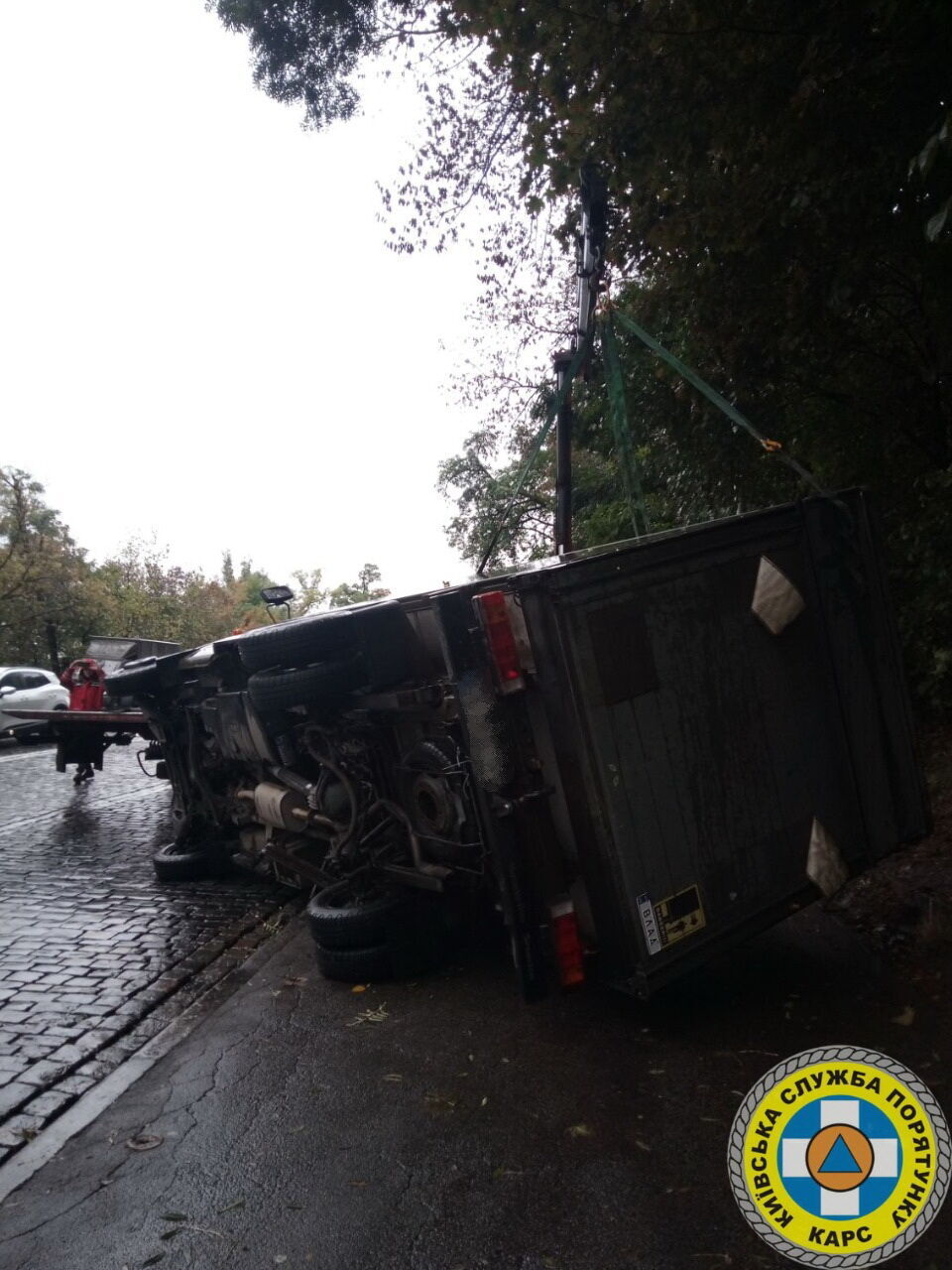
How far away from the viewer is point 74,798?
41.7ft

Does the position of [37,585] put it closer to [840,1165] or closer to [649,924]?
[649,924]

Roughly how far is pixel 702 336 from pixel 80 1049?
19.4 ft

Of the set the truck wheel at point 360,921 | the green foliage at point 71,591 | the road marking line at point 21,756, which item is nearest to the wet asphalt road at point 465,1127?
the truck wheel at point 360,921

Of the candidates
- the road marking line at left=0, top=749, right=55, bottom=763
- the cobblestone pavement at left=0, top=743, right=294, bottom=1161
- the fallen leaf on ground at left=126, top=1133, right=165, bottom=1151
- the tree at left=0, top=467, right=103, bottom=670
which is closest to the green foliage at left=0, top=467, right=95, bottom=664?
the tree at left=0, top=467, right=103, bottom=670

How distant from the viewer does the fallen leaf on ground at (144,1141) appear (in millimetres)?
3695

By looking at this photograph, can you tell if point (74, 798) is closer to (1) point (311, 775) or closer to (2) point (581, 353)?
(1) point (311, 775)

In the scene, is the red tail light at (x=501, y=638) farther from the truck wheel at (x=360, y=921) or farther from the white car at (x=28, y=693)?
the white car at (x=28, y=693)

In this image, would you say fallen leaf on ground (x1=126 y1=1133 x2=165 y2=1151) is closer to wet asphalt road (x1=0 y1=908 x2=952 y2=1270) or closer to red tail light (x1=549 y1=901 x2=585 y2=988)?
wet asphalt road (x1=0 y1=908 x2=952 y2=1270)

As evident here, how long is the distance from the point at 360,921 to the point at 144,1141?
1514 mm

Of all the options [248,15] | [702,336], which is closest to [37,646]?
[248,15]

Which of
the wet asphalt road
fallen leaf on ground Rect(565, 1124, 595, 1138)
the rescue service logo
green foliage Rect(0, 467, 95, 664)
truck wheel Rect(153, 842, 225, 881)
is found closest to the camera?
the rescue service logo

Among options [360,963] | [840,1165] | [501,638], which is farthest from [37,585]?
[840,1165]

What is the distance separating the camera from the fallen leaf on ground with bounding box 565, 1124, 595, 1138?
3.35m

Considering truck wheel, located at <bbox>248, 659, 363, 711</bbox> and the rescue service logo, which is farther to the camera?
truck wheel, located at <bbox>248, 659, 363, 711</bbox>
